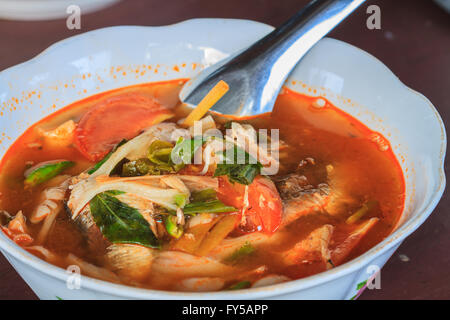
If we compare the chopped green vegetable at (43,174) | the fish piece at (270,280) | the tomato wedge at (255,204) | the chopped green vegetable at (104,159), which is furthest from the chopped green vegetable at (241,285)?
the chopped green vegetable at (43,174)

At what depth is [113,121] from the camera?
133 centimetres

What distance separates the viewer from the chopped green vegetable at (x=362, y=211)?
42.2 inches

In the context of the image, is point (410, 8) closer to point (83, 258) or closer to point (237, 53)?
point (237, 53)

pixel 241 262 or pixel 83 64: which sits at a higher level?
pixel 83 64

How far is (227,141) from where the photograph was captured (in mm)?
1149

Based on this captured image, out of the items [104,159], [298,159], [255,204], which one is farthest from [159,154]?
[298,159]

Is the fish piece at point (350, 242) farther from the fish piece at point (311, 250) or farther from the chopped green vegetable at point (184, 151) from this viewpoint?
the chopped green vegetable at point (184, 151)

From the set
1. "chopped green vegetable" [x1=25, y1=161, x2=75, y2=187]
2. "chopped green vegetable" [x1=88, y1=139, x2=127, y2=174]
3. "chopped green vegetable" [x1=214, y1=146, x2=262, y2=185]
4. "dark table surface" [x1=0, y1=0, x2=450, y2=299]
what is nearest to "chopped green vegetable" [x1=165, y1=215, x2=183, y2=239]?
"chopped green vegetable" [x1=214, y1=146, x2=262, y2=185]

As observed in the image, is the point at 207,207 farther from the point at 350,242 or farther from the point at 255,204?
the point at 350,242

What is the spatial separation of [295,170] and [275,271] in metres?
0.31

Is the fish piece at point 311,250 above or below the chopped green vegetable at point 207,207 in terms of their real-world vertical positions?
below

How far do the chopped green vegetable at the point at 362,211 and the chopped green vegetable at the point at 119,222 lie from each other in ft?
1.33

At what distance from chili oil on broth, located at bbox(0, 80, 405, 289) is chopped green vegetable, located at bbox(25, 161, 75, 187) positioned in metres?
0.02

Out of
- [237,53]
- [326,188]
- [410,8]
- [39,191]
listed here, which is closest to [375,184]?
[326,188]
